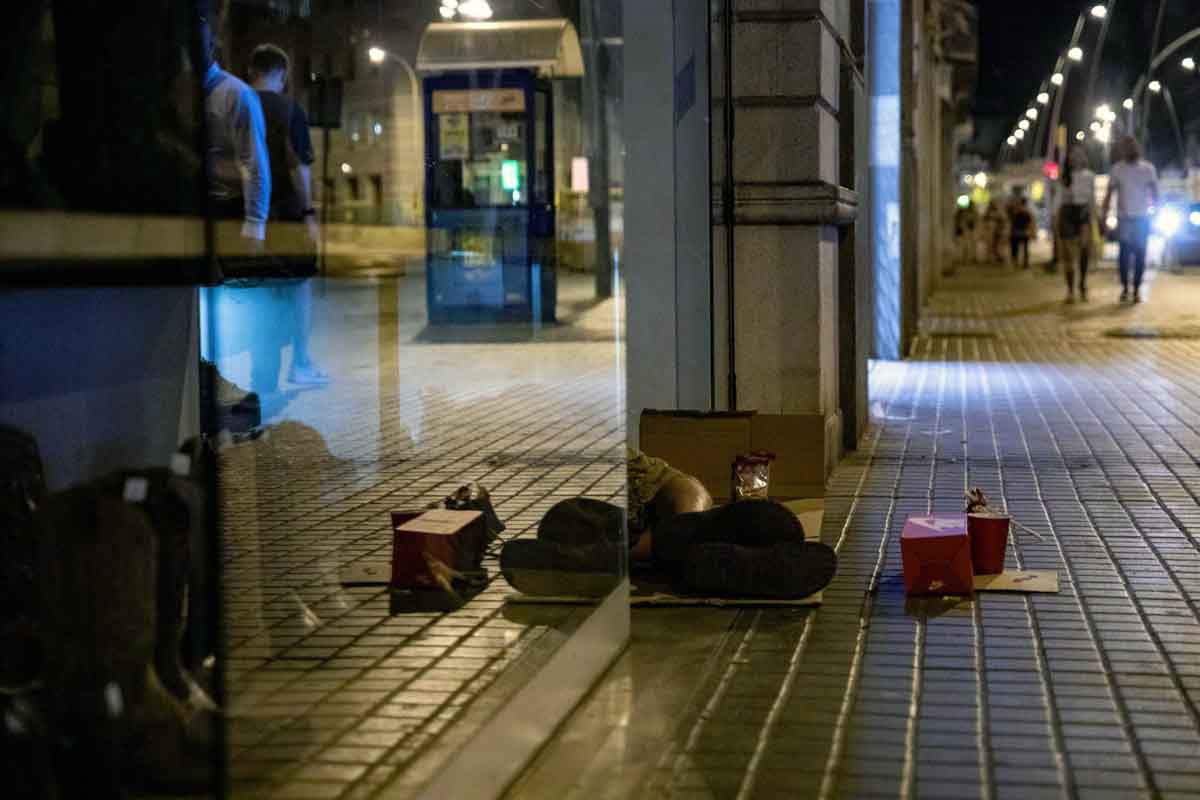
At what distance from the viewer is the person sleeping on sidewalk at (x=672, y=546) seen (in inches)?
215

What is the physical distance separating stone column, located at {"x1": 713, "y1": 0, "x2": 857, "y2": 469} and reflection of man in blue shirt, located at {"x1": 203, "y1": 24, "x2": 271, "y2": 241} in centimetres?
504

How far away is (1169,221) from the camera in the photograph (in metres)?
42.4

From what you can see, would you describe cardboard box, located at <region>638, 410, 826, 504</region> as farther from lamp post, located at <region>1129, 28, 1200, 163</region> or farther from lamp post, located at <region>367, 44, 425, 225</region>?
lamp post, located at <region>1129, 28, 1200, 163</region>

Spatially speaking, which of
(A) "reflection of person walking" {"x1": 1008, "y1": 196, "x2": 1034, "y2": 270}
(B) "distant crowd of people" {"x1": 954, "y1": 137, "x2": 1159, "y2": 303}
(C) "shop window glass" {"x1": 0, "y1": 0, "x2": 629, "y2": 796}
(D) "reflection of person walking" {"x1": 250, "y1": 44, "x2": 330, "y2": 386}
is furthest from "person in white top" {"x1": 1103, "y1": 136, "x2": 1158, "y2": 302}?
(A) "reflection of person walking" {"x1": 1008, "y1": 196, "x2": 1034, "y2": 270}

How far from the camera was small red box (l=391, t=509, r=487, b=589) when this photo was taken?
211 inches

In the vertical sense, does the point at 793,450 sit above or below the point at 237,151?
below

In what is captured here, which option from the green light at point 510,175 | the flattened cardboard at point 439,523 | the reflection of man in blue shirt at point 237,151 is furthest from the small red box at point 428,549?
the green light at point 510,175

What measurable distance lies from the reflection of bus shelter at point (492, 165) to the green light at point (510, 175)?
2 centimetres

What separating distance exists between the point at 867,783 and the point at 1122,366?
40.6 feet

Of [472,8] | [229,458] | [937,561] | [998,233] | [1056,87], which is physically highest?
[1056,87]

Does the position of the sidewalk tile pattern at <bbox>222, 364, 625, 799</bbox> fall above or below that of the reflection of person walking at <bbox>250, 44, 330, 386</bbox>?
below

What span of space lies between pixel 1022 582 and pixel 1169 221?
38.0m

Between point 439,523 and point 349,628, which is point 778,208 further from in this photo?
point 349,628

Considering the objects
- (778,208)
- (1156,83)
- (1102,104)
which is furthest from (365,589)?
(1102,104)
